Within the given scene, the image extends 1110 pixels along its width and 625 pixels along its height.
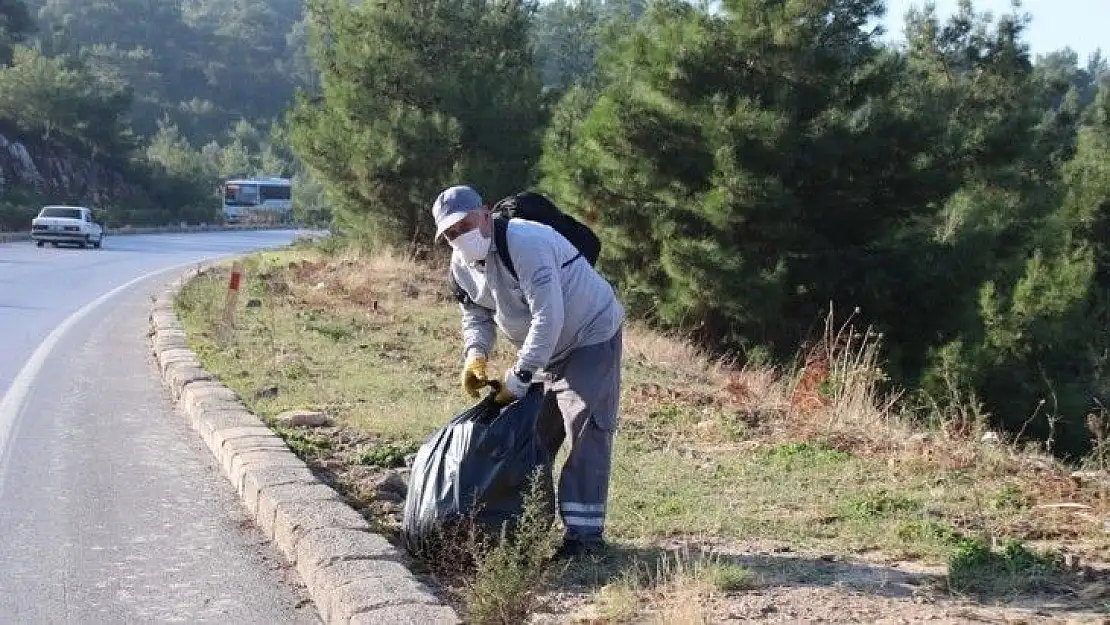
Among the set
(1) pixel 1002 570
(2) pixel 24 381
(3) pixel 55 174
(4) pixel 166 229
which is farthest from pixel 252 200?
(1) pixel 1002 570

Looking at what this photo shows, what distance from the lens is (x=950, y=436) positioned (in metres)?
7.52

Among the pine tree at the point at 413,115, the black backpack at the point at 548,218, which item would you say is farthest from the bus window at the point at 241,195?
the black backpack at the point at 548,218

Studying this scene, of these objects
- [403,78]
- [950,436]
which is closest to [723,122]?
Result: [950,436]

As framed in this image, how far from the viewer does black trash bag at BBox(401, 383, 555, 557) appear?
16.4ft

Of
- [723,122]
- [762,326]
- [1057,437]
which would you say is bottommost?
[1057,437]

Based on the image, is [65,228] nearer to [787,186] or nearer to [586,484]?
[787,186]

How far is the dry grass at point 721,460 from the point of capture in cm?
537

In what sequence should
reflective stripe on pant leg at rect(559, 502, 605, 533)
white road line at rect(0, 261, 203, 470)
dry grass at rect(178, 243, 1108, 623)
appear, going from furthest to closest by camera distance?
1. white road line at rect(0, 261, 203, 470)
2. dry grass at rect(178, 243, 1108, 623)
3. reflective stripe on pant leg at rect(559, 502, 605, 533)

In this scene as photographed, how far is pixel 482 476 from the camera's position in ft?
16.4

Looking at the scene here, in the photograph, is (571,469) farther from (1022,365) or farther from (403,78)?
(403,78)

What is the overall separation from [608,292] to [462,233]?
73 centimetres

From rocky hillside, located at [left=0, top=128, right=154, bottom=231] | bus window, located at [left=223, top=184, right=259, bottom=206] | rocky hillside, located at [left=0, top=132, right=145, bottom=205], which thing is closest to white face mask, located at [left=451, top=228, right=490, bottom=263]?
rocky hillside, located at [left=0, top=128, right=154, bottom=231]

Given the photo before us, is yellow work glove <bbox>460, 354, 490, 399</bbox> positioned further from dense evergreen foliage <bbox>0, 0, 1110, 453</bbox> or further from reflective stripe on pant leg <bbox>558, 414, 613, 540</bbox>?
dense evergreen foliage <bbox>0, 0, 1110, 453</bbox>

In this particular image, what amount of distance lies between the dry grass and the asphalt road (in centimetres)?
69
